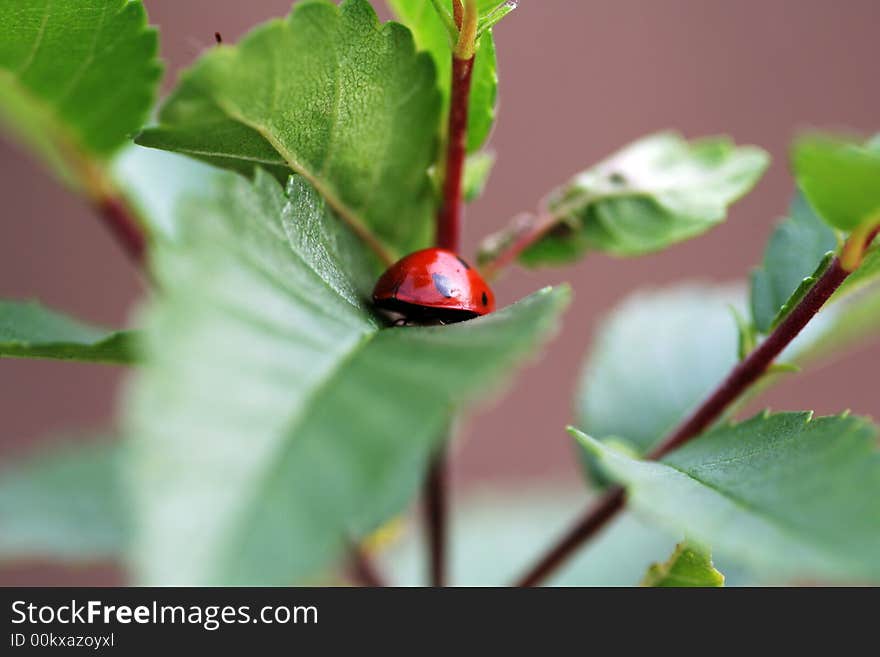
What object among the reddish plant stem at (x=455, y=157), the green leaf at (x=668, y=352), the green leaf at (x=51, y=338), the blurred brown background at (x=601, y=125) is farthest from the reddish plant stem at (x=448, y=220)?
the blurred brown background at (x=601, y=125)

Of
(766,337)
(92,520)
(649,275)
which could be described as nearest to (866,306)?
(766,337)

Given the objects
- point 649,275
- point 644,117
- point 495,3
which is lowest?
point 495,3

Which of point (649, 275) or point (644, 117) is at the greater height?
point (644, 117)

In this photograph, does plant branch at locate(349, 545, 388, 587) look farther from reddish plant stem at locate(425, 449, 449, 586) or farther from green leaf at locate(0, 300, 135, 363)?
green leaf at locate(0, 300, 135, 363)

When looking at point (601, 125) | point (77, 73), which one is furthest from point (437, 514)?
point (601, 125)

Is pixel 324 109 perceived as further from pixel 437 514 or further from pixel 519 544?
pixel 519 544

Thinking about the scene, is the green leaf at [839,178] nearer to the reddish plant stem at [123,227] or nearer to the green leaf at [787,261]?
the green leaf at [787,261]
